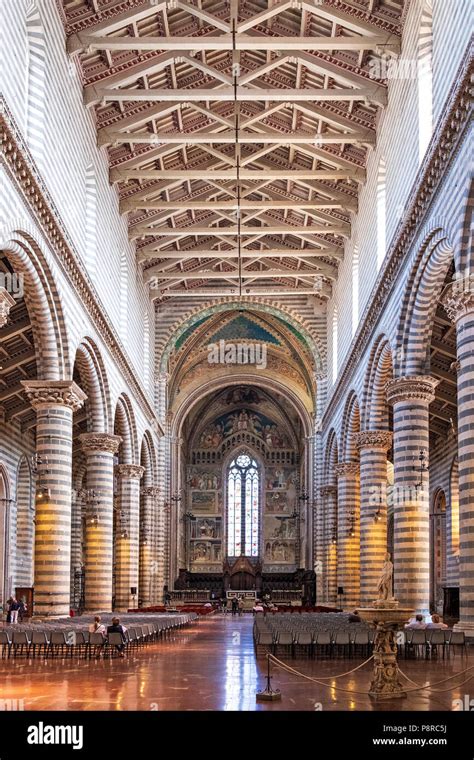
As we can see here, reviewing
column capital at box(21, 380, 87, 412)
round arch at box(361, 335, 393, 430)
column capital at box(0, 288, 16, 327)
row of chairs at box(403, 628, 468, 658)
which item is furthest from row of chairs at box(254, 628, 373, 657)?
round arch at box(361, 335, 393, 430)

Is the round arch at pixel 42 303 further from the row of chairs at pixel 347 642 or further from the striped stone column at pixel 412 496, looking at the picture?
the row of chairs at pixel 347 642

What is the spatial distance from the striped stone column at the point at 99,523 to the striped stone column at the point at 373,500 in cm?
836

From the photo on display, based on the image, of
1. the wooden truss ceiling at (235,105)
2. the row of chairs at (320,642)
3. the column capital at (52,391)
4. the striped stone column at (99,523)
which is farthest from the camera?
the striped stone column at (99,523)

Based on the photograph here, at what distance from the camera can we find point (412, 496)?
90.1 feet

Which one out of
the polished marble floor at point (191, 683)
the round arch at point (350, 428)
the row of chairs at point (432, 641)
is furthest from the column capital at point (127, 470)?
the row of chairs at point (432, 641)

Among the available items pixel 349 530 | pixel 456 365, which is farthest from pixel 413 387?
pixel 349 530

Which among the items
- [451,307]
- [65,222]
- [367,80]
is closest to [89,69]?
[65,222]

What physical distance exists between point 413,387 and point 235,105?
1191 cm

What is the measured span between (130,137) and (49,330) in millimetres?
9726

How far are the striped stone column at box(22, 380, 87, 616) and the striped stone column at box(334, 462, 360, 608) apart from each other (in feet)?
57.7

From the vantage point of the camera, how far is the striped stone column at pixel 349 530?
43.0 meters

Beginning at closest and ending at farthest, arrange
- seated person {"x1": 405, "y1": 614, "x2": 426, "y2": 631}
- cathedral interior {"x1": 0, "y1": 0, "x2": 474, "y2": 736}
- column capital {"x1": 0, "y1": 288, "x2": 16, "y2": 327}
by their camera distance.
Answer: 1. column capital {"x1": 0, "y1": 288, "x2": 16, "y2": 327}
2. cathedral interior {"x1": 0, "y1": 0, "x2": 474, "y2": 736}
3. seated person {"x1": 405, "y1": 614, "x2": 426, "y2": 631}

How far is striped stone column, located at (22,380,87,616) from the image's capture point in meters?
27.6

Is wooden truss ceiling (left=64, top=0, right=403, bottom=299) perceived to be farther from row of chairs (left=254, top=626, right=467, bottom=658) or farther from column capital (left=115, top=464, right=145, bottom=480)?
row of chairs (left=254, top=626, right=467, bottom=658)
